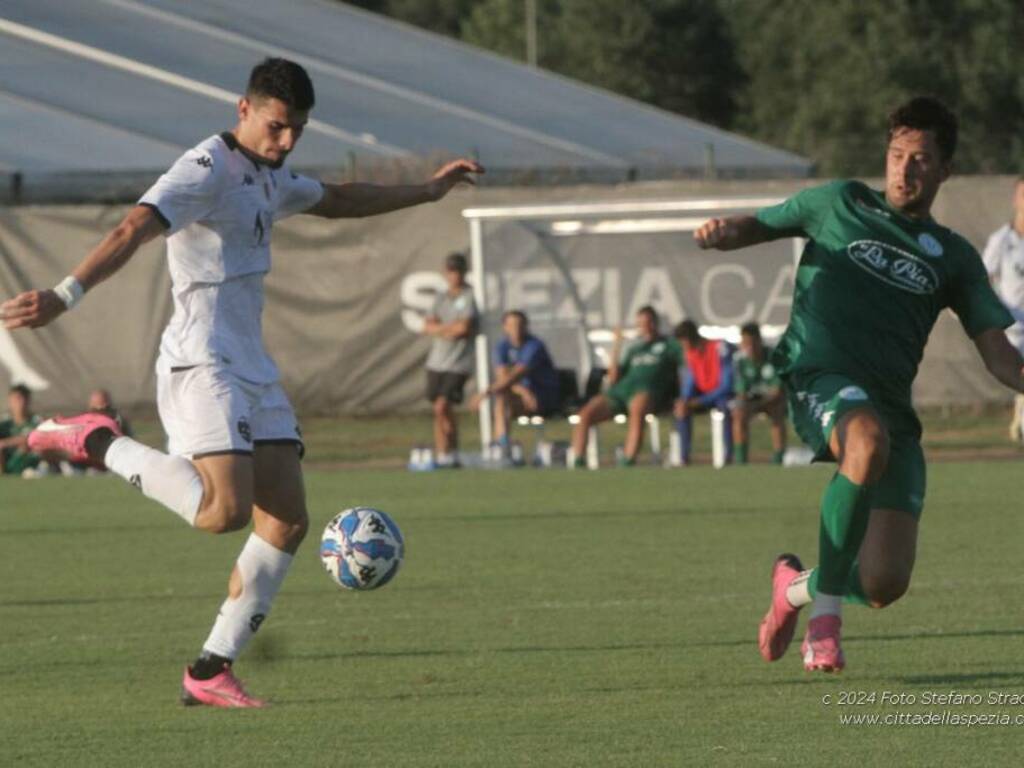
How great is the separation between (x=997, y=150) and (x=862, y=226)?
123 feet

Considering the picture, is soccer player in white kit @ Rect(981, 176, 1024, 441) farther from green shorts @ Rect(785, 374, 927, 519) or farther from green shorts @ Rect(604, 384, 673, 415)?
green shorts @ Rect(785, 374, 927, 519)

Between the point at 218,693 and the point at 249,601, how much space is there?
34 centimetres

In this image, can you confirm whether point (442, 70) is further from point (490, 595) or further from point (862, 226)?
point (862, 226)

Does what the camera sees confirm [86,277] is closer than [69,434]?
Yes

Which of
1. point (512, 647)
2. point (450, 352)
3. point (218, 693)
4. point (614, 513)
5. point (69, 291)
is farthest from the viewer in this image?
point (450, 352)

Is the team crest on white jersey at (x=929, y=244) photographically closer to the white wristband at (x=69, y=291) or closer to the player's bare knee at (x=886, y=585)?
the player's bare knee at (x=886, y=585)

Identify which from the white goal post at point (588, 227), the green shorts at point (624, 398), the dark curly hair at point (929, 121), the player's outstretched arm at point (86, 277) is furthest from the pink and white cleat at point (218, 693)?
the white goal post at point (588, 227)

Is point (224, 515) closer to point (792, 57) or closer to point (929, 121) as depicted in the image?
point (929, 121)

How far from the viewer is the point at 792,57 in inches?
2571

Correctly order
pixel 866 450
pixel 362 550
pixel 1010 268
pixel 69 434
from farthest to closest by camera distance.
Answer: pixel 1010 268 < pixel 362 550 < pixel 69 434 < pixel 866 450

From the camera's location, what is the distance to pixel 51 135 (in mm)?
32781

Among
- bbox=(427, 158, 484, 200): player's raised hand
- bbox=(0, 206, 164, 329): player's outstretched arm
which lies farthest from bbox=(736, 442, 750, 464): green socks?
bbox=(0, 206, 164, 329): player's outstretched arm

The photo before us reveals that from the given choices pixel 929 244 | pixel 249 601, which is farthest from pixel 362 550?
pixel 929 244

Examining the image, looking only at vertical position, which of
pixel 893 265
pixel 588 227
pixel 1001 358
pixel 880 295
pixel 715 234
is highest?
pixel 588 227
